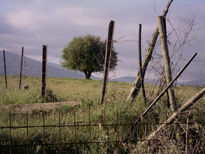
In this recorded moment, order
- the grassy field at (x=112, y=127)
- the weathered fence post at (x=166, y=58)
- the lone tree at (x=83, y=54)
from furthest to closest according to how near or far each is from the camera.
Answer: the lone tree at (x=83, y=54) → the weathered fence post at (x=166, y=58) → the grassy field at (x=112, y=127)

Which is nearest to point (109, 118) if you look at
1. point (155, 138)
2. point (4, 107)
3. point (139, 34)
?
point (155, 138)

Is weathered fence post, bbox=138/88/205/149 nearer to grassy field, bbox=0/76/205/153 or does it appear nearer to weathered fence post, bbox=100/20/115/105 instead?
grassy field, bbox=0/76/205/153

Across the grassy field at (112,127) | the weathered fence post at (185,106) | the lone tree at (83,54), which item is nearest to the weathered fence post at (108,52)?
the grassy field at (112,127)

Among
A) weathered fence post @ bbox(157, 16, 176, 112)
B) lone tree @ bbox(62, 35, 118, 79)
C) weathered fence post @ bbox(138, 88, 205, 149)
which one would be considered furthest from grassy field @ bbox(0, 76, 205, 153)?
lone tree @ bbox(62, 35, 118, 79)

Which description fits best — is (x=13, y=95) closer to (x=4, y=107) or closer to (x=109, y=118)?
(x=4, y=107)

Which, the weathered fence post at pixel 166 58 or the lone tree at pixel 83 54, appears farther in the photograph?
the lone tree at pixel 83 54

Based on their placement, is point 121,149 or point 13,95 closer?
point 121,149

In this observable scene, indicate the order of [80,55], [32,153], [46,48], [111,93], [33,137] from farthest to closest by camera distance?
1. [80,55]
2. [46,48]
3. [111,93]
4. [33,137]
5. [32,153]

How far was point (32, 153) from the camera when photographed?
466 cm

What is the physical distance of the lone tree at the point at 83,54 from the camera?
35312 millimetres

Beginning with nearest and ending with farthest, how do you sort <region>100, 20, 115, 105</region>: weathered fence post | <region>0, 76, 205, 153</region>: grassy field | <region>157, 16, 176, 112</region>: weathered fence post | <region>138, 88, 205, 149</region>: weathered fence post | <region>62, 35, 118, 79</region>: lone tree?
<region>138, 88, 205, 149</region>: weathered fence post
<region>0, 76, 205, 153</region>: grassy field
<region>157, 16, 176, 112</region>: weathered fence post
<region>100, 20, 115, 105</region>: weathered fence post
<region>62, 35, 118, 79</region>: lone tree

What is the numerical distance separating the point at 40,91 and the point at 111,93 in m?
3.41

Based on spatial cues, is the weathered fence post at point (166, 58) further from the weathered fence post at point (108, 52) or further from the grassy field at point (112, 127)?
the weathered fence post at point (108, 52)

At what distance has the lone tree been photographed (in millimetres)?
35312
